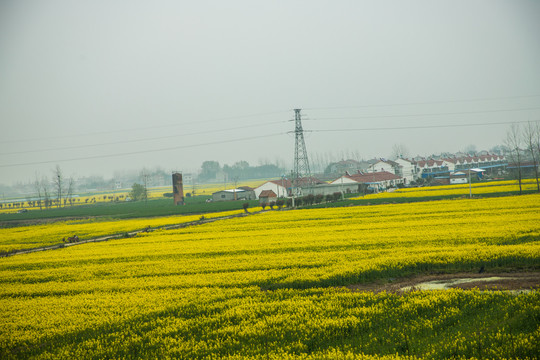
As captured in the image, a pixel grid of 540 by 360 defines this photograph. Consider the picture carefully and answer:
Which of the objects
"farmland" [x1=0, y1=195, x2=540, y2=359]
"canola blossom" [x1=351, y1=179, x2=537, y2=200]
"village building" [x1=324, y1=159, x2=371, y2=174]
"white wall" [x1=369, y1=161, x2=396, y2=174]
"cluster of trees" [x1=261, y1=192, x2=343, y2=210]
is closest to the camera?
"farmland" [x1=0, y1=195, x2=540, y2=359]

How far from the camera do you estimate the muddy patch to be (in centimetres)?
1377

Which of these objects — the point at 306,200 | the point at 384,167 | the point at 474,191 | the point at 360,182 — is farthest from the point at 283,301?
the point at 384,167

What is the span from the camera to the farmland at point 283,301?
10203 mm

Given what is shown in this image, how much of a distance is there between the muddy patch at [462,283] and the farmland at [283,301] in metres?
0.61

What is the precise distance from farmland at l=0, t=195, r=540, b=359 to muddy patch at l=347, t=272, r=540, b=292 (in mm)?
608

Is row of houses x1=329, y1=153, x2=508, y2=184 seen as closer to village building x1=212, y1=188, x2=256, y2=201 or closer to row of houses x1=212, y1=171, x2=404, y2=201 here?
row of houses x1=212, y1=171, x2=404, y2=201

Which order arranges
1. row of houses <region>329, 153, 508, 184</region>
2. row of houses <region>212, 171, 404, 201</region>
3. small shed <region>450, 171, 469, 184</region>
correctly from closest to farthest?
1. small shed <region>450, 171, 469, 184</region>
2. row of houses <region>212, 171, 404, 201</region>
3. row of houses <region>329, 153, 508, 184</region>

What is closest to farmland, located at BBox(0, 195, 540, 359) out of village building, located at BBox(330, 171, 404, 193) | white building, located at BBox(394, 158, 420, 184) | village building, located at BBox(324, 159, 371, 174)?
village building, located at BBox(330, 171, 404, 193)

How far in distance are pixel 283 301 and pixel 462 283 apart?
655 cm

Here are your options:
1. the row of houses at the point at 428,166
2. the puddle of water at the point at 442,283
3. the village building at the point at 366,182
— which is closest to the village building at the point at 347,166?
the row of houses at the point at 428,166

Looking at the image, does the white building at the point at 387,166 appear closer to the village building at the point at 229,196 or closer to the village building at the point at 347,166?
the village building at the point at 229,196

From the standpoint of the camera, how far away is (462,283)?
48.1ft

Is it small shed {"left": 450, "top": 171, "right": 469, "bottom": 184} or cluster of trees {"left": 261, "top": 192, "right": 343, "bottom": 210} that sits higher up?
small shed {"left": 450, "top": 171, "right": 469, "bottom": 184}

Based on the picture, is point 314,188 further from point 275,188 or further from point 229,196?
point 229,196
